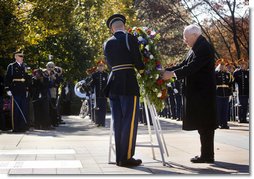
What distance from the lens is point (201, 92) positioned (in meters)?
5.94

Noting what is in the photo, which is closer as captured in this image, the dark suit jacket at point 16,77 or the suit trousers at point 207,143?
the suit trousers at point 207,143

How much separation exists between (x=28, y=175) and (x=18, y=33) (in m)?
5.93

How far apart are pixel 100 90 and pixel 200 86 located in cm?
652

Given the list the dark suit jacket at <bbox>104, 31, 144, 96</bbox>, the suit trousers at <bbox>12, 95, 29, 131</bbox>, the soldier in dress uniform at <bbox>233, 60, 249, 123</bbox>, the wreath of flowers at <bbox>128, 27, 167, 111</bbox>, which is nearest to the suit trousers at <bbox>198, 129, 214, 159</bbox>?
the wreath of flowers at <bbox>128, 27, 167, 111</bbox>

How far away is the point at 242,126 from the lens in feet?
38.3

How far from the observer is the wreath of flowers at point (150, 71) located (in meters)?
6.14

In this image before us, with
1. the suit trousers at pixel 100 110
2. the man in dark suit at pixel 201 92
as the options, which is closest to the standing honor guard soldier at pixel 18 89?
the suit trousers at pixel 100 110

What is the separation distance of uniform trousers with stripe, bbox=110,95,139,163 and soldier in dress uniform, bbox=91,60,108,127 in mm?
6298

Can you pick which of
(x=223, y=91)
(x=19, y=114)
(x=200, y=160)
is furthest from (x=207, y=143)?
(x=223, y=91)

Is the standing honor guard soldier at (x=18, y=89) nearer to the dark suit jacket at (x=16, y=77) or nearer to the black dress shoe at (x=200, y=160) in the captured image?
the dark suit jacket at (x=16, y=77)

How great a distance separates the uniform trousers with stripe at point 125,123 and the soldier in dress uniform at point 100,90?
20.7 feet

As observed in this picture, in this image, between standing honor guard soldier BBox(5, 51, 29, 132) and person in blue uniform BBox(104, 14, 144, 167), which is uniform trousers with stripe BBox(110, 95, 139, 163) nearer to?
person in blue uniform BBox(104, 14, 144, 167)

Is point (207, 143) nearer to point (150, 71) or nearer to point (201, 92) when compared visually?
point (201, 92)

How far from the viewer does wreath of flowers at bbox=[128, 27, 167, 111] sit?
242 inches
